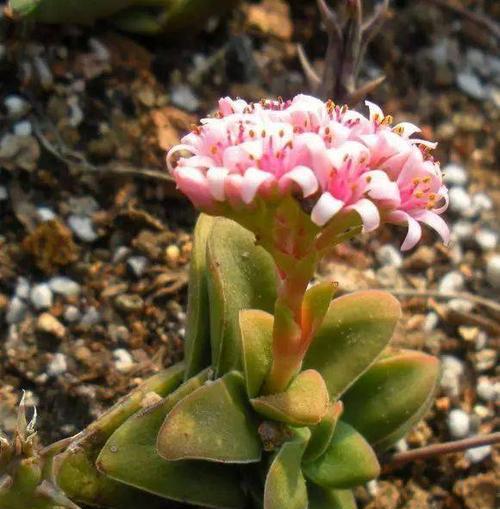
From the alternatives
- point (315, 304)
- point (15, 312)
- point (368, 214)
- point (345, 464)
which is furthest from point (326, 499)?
point (15, 312)

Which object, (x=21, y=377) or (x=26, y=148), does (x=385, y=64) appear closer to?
(x=26, y=148)

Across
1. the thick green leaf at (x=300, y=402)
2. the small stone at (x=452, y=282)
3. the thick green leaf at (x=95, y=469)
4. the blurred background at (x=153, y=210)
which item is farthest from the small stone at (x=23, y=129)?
the small stone at (x=452, y=282)

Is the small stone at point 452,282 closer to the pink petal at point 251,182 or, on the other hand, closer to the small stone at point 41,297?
the small stone at point 41,297

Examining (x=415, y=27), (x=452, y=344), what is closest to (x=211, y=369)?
(x=452, y=344)

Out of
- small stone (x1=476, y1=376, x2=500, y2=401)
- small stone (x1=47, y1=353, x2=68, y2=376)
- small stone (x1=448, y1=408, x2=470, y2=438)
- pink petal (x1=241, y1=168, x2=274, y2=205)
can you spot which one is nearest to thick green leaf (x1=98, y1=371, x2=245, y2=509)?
small stone (x1=47, y1=353, x2=68, y2=376)

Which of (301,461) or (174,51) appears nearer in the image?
(301,461)

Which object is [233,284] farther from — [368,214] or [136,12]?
[136,12]

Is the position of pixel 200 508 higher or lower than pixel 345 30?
lower
